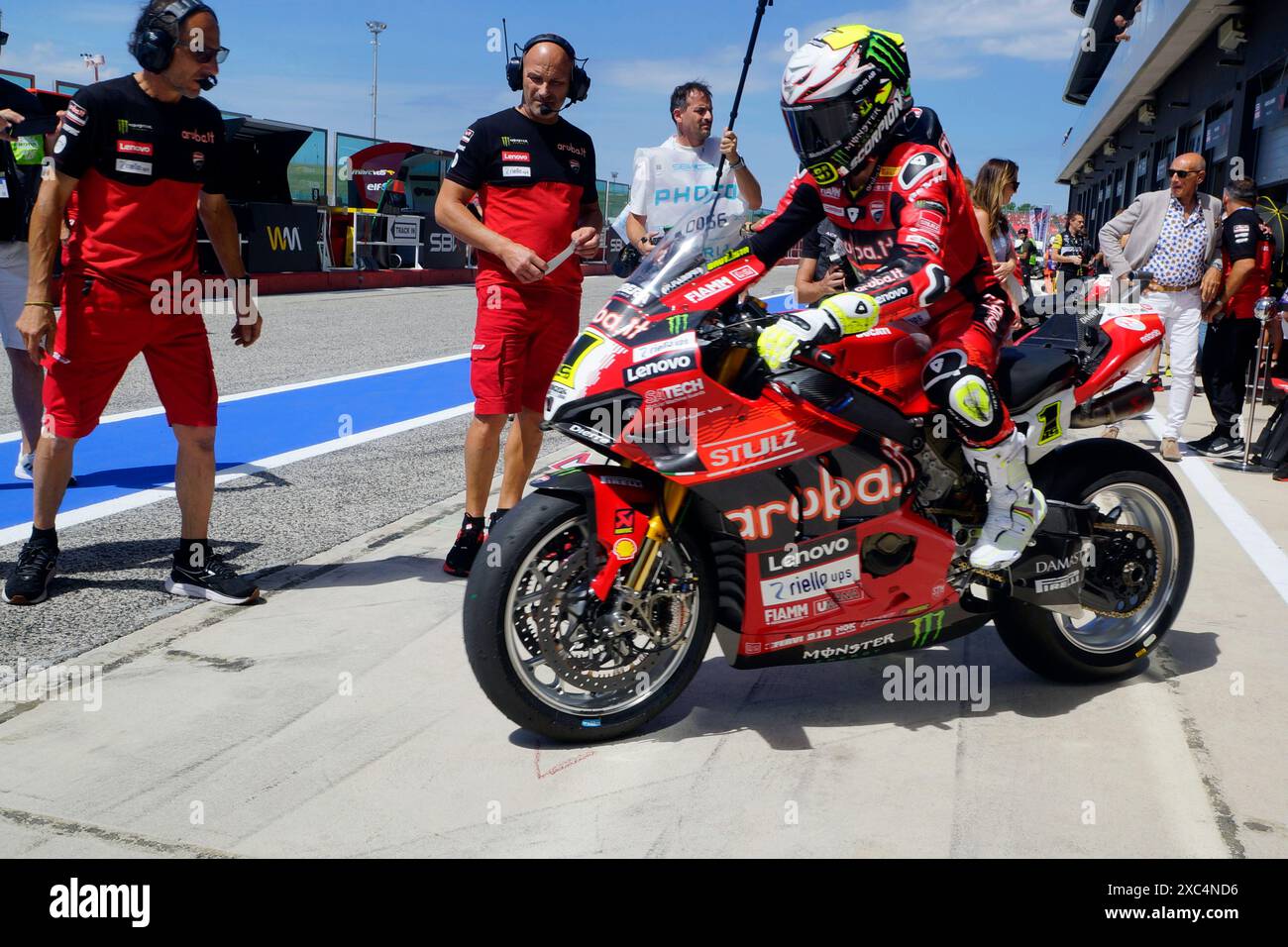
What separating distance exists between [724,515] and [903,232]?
957mm

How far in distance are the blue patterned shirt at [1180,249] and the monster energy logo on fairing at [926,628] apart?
6096mm

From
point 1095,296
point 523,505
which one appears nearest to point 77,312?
point 523,505

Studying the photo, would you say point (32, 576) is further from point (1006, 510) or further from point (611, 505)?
point (1006, 510)

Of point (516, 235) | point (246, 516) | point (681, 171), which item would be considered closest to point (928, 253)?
point (516, 235)

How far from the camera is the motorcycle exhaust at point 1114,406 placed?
3990 millimetres

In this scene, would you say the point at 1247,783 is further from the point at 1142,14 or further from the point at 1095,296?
the point at 1142,14

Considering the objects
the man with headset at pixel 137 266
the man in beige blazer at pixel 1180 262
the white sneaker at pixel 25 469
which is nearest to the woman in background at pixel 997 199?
the man in beige blazer at pixel 1180 262

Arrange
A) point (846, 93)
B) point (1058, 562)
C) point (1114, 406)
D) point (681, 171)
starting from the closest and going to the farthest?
1. point (846, 93)
2. point (1058, 562)
3. point (1114, 406)
4. point (681, 171)

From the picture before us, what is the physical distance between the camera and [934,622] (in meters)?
3.71

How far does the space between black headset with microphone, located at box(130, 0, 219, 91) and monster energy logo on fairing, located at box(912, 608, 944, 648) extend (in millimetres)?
3373

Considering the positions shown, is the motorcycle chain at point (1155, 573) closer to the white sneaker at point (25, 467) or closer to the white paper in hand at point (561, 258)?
the white paper in hand at point (561, 258)

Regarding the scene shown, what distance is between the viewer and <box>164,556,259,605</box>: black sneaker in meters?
4.66

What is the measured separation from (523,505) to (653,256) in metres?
0.81

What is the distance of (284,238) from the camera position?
2177 cm
